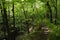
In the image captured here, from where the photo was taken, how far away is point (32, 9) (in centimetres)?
1688

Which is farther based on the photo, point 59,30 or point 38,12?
point 38,12

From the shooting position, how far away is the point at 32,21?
57.5 feet

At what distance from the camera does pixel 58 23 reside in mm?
14797

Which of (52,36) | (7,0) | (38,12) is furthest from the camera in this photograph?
(38,12)

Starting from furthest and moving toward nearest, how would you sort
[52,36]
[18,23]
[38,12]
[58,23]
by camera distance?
[38,12]
[18,23]
[58,23]
[52,36]

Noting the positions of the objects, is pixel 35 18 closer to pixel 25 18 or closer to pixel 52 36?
→ pixel 25 18

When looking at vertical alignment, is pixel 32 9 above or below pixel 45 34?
above

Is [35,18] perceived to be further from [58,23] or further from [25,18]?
[58,23]

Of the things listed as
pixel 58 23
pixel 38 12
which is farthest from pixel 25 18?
pixel 58 23

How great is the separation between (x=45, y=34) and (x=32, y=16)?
19.7ft

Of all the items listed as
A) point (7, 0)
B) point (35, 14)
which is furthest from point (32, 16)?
point (7, 0)

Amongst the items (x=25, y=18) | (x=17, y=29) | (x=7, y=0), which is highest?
(x=7, y=0)

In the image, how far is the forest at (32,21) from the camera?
12352mm

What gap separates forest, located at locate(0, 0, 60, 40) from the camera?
12.4 meters
